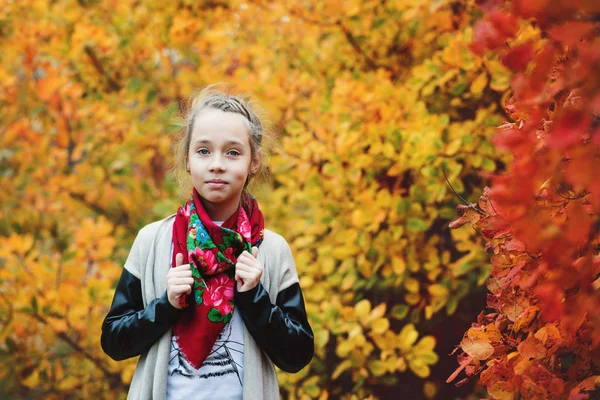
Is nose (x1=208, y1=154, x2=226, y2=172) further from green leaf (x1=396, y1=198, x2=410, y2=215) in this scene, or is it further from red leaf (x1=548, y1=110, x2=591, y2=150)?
green leaf (x1=396, y1=198, x2=410, y2=215)

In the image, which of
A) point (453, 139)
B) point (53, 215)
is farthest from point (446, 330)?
point (53, 215)

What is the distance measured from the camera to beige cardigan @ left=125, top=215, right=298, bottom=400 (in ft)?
5.47

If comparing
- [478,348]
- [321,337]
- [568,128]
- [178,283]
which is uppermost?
[568,128]

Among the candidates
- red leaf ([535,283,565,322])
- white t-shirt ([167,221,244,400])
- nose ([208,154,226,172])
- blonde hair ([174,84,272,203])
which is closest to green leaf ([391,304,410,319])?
blonde hair ([174,84,272,203])

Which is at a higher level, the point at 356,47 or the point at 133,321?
the point at 356,47

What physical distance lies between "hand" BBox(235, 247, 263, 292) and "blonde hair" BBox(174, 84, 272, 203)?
Result: 0.32m

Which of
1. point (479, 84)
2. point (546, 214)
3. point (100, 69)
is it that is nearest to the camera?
point (546, 214)

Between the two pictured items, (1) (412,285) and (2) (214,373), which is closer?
(2) (214,373)

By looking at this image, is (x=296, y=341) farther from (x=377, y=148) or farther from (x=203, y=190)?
(x=377, y=148)

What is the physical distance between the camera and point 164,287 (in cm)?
176

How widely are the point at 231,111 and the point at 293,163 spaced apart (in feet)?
4.29

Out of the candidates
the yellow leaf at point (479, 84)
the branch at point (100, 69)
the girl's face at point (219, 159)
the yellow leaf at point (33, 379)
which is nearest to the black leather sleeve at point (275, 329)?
the girl's face at point (219, 159)

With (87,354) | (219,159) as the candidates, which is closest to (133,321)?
(219,159)

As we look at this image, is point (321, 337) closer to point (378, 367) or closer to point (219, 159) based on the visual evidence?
point (378, 367)
